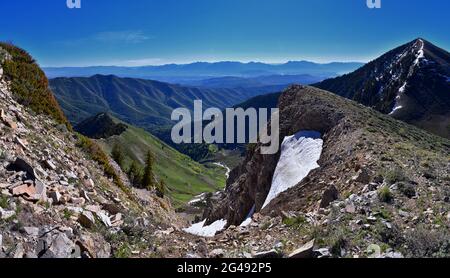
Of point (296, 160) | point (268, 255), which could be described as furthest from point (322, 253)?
point (296, 160)

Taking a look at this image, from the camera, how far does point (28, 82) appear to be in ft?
82.8

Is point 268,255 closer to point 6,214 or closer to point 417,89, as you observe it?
point 6,214

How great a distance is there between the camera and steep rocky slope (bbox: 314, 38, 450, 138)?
118312mm

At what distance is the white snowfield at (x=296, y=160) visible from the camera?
25.0 meters

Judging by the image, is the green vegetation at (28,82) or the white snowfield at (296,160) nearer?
the green vegetation at (28,82)

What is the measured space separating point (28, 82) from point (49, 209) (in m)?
16.6

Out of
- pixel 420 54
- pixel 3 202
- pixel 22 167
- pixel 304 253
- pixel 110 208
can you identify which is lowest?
pixel 110 208

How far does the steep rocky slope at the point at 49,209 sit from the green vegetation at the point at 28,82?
275 centimetres

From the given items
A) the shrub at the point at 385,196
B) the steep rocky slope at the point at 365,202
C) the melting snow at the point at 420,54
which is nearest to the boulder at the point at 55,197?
the steep rocky slope at the point at 365,202

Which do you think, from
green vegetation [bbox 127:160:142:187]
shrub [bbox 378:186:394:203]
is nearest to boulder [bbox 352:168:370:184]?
shrub [bbox 378:186:394:203]

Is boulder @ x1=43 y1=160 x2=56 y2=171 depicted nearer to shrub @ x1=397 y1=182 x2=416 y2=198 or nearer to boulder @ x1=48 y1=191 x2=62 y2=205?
boulder @ x1=48 y1=191 x2=62 y2=205

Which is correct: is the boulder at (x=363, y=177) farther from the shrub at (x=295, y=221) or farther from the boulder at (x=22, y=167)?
the boulder at (x=22, y=167)
